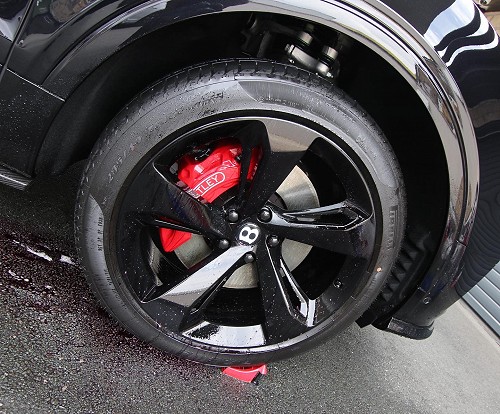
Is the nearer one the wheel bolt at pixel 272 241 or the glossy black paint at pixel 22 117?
the glossy black paint at pixel 22 117

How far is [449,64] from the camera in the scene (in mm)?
1329

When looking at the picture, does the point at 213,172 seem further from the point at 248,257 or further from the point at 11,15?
the point at 11,15

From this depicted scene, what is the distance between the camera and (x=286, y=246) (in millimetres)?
1783

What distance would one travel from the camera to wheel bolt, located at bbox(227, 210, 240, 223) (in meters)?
1.44

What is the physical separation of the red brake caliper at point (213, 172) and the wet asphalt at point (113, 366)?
0.56m

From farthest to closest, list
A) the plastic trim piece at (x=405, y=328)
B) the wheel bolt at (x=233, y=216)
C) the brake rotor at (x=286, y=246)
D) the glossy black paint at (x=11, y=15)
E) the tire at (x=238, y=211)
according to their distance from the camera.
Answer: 1. the plastic trim piece at (x=405, y=328)
2. the brake rotor at (x=286, y=246)
3. the wheel bolt at (x=233, y=216)
4. the tire at (x=238, y=211)
5. the glossy black paint at (x=11, y=15)

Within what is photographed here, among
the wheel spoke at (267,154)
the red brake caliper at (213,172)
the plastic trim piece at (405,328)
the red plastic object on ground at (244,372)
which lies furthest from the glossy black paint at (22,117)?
the plastic trim piece at (405,328)

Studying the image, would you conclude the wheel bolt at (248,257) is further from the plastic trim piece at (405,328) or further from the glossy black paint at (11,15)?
the glossy black paint at (11,15)

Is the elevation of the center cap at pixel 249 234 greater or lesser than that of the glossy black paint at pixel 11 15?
lesser

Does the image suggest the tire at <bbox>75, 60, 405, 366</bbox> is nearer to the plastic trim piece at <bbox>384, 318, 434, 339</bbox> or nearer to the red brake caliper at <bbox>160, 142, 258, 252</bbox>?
the red brake caliper at <bbox>160, 142, 258, 252</bbox>

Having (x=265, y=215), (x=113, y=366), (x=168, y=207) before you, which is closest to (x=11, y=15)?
(x=168, y=207)

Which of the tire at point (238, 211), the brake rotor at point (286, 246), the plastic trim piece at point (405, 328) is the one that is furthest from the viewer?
the plastic trim piece at point (405, 328)

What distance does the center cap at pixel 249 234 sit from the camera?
4.80 feet

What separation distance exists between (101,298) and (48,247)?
50cm
